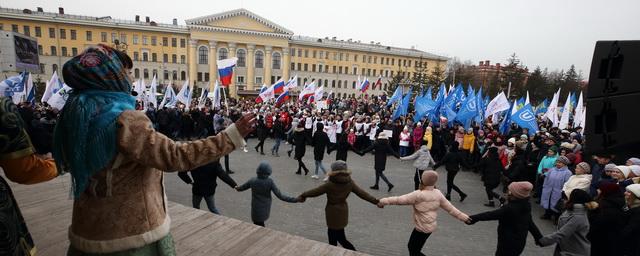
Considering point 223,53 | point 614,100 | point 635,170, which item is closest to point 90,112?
point 614,100

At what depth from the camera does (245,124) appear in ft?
5.77

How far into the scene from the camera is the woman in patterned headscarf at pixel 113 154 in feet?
5.29

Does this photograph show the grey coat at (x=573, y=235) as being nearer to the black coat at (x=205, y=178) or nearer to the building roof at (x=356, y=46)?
the black coat at (x=205, y=178)

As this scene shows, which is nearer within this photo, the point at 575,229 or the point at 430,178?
the point at 575,229

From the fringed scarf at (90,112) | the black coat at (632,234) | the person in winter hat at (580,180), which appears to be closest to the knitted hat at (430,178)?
the black coat at (632,234)

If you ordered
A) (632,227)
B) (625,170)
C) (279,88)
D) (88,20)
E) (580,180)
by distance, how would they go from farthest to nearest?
1. (88,20)
2. (279,88)
3. (580,180)
4. (625,170)
5. (632,227)

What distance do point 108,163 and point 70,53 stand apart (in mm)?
76719

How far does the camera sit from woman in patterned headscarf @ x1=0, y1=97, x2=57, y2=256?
5.60 feet

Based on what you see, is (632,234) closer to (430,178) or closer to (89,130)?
(430,178)

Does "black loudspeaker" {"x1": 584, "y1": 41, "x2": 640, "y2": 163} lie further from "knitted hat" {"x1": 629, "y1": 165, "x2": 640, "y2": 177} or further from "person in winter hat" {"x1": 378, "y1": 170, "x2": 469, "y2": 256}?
"knitted hat" {"x1": 629, "y1": 165, "x2": 640, "y2": 177}

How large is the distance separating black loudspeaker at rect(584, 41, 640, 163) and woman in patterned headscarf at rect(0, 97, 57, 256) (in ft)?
12.3

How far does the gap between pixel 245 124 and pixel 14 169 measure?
1295mm

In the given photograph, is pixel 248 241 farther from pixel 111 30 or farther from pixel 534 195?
pixel 111 30

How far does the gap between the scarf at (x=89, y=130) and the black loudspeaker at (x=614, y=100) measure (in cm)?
322
